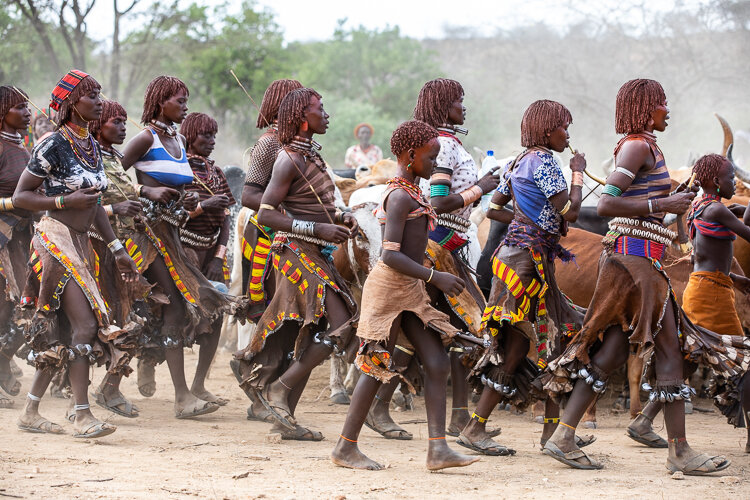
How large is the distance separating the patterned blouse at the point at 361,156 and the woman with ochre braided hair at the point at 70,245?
10.8 m

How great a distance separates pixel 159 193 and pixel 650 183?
3.39 meters

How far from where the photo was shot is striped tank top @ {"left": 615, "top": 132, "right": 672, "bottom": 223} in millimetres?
5391

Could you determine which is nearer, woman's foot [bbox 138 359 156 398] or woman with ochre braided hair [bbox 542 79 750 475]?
woman with ochre braided hair [bbox 542 79 750 475]

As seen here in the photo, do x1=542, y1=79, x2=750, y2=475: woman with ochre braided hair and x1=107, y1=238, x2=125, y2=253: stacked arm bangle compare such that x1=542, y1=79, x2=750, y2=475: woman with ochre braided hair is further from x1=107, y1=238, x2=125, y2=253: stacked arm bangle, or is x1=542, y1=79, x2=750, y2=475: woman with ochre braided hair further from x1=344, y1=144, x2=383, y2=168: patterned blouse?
x1=344, y1=144, x2=383, y2=168: patterned blouse

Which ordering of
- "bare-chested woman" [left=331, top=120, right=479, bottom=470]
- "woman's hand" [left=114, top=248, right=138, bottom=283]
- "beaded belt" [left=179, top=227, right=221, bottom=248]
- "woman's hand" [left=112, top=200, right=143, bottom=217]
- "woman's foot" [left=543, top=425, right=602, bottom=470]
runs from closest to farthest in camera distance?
"bare-chested woman" [left=331, top=120, right=479, bottom=470]
"woman's foot" [left=543, top=425, right=602, bottom=470]
"woman's hand" [left=114, top=248, right=138, bottom=283]
"woman's hand" [left=112, top=200, right=143, bottom=217]
"beaded belt" [left=179, top=227, right=221, bottom=248]

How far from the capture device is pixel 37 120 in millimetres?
10125

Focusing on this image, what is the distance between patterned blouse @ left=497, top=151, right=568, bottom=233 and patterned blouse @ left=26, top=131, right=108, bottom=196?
8.59ft

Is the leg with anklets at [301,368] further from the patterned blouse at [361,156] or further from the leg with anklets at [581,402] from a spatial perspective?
the patterned blouse at [361,156]

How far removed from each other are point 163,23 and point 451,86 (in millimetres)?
23984

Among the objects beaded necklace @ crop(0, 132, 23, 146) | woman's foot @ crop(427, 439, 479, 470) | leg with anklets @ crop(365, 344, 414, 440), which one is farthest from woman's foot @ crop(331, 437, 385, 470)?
beaded necklace @ crop(0, 132, 23, 146)

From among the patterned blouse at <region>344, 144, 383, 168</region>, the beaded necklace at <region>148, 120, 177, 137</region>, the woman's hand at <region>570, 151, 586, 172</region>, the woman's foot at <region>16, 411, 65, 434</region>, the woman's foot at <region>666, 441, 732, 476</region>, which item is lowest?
the woman's foot at <region>16, 411, 65, 434</region>

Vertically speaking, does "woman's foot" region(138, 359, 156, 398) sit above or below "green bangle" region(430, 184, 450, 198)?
below

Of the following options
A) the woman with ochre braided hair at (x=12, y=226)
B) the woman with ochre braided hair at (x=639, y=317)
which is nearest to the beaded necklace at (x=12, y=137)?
the woman with ochre braided hair at (x=12, y=226)

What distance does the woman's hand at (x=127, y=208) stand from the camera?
6582mm
